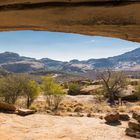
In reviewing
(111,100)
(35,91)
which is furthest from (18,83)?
(111,100)

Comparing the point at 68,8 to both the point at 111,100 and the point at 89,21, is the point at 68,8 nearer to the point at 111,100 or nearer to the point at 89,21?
the point at 89,21

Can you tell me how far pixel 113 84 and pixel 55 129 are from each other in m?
33.2

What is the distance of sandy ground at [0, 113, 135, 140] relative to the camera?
21.9 m

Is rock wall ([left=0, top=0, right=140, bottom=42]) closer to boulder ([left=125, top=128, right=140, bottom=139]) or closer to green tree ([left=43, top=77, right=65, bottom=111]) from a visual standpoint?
boulder ([left=125, top=128, right=140, bottom=139])

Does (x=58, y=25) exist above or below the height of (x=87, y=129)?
above

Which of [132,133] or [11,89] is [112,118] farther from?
[11,89]

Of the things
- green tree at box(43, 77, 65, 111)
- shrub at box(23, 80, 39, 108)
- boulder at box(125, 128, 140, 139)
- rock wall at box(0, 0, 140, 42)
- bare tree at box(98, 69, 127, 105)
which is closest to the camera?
rock wall at box(0, 0, 140, 42)

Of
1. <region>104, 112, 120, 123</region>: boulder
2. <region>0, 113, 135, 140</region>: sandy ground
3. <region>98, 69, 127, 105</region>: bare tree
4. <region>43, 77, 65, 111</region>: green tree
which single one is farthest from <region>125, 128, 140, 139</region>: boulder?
<region>98, 69, 127, 105</region>: bare tree

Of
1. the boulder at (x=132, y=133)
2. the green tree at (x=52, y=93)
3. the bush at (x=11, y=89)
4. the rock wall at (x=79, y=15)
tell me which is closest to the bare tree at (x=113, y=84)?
the green tree at (x=52, y=93)

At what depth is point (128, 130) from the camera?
22.8 metres

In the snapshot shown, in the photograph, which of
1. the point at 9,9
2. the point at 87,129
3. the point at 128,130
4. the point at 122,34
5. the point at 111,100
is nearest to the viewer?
the point at 9,9

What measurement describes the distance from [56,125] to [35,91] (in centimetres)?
1875

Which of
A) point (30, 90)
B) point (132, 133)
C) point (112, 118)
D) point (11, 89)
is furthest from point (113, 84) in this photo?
point (132, 133)

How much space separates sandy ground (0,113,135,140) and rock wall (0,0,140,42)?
18.1 meters
